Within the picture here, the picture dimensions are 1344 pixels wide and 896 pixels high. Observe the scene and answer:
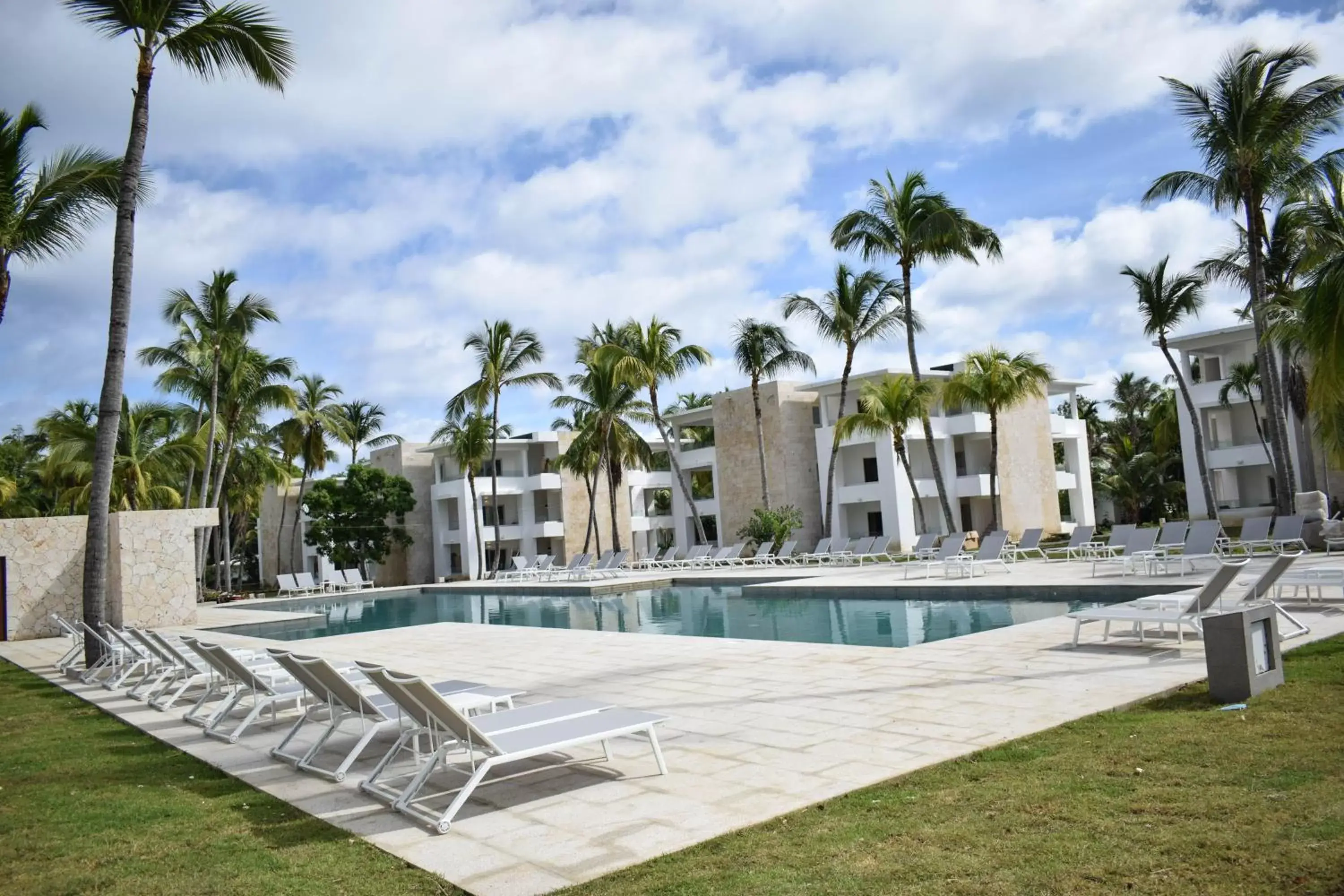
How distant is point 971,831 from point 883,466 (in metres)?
31.4

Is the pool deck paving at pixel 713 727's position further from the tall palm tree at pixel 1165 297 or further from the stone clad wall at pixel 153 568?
the tall palm tree at pixel 1165 297

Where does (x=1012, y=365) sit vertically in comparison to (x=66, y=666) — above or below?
above

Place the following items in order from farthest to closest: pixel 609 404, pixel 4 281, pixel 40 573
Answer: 1. pixel 609 404
2. pixel 40 573
3. pixel 4 281

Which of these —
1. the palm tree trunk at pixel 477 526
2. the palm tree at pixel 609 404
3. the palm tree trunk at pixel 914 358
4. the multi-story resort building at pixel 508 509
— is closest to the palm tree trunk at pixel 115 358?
the palm tree trunk at pixel 914 358

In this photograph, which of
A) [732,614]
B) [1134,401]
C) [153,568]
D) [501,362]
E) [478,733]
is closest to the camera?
[478,733]

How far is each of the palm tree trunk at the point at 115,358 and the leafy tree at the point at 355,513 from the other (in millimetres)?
27097

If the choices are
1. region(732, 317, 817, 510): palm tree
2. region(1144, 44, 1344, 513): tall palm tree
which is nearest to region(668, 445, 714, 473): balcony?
region(732, 317, 817, 510): palm tree

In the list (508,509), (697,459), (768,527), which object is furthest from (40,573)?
(697,459)

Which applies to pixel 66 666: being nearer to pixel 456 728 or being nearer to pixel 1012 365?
pixel 456 728

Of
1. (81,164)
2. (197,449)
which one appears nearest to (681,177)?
(81,164)

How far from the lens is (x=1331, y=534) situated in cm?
1917

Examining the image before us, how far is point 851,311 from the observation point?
30984 millimetres

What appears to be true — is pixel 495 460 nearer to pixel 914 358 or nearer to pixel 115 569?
pixel 115 569

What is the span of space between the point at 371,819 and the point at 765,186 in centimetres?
1308
